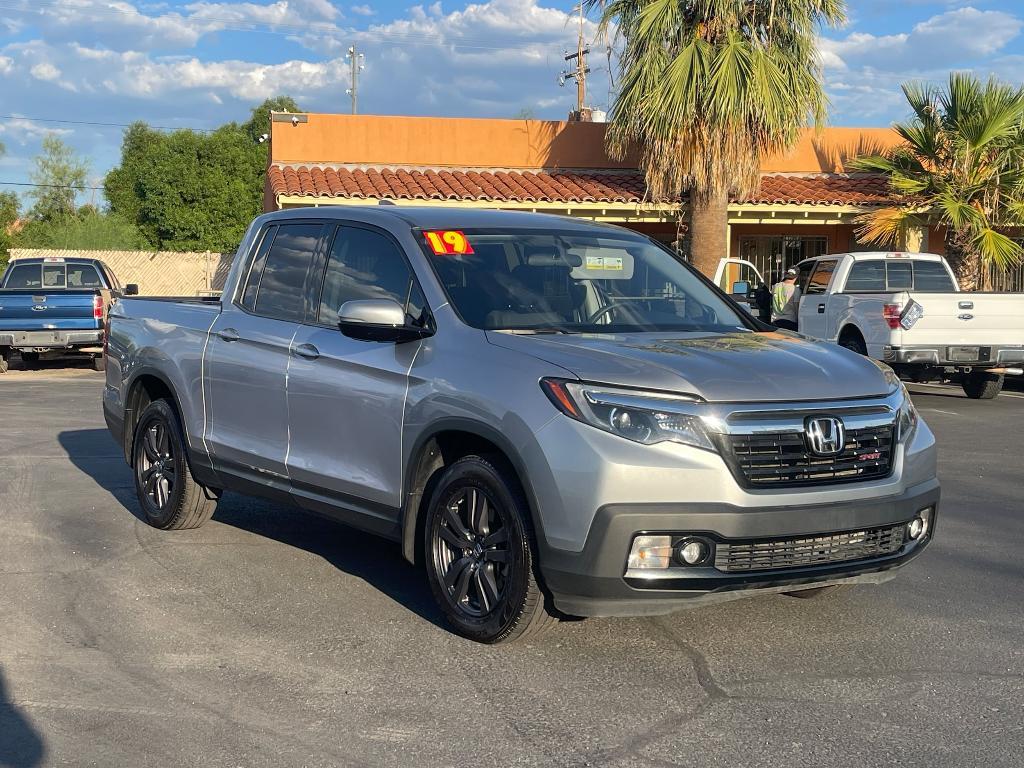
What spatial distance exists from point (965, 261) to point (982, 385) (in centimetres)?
515

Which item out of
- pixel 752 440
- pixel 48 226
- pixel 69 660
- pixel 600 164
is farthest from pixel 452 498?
pixel 48 226

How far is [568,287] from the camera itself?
6.05 metres

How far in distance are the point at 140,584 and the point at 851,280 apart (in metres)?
12.3

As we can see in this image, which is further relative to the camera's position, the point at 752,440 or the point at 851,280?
the point at 851,280

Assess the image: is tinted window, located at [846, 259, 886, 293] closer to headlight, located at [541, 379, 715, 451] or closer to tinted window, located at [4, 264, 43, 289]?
headlight, located at [541, 379, 715, 451]

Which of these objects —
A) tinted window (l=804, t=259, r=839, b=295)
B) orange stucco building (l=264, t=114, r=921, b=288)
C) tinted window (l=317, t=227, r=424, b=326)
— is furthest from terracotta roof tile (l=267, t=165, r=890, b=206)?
tinted window (l=317, t=227, r=424, b=326)

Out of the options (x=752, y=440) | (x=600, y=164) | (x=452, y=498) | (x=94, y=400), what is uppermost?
(x=600, y=164)

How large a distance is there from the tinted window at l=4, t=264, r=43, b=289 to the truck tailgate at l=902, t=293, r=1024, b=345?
46.7 ft

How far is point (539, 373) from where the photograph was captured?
4984 millimetres

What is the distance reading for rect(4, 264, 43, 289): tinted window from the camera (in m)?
21.0

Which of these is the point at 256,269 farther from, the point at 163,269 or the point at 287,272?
the point at 163,269

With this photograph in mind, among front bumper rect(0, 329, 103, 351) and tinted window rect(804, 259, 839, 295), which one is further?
front bumper rect(0, 329, 103, 351)

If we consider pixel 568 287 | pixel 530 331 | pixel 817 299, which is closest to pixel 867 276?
pixel 817 299

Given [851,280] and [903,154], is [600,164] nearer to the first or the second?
[903,154]
